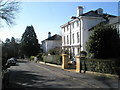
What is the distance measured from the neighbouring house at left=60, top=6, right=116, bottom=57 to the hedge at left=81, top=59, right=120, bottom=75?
19.1 metres

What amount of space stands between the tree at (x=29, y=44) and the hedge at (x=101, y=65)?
71949 mm

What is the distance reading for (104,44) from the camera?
21703 millimetres

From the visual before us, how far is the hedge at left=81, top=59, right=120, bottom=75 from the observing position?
16.9m

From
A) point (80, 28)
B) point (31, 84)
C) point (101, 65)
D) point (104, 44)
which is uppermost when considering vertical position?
point (80, 28)

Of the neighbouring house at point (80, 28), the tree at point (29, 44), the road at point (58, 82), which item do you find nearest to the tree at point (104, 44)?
the road at point (58, 82)

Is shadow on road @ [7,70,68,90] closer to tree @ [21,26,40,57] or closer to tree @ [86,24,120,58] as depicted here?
tree @ [86,24,120,58]

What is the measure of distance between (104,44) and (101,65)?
11.0 ft

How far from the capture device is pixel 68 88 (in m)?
12.1

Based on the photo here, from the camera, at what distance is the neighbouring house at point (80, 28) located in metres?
42.9

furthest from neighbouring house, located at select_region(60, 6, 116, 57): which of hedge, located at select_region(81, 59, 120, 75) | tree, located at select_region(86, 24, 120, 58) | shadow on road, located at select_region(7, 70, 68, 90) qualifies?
shadow on road, located at select_region(7, 70, 68, 90)

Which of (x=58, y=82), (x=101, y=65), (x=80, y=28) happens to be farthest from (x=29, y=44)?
(x=58, y=82)

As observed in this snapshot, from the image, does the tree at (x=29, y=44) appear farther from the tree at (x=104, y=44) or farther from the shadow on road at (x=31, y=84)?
the shadow on road at (x=31, y=84)

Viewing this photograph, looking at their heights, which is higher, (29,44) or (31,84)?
(29,44)

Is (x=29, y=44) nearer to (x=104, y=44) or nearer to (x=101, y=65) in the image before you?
(x=104, y=44)
